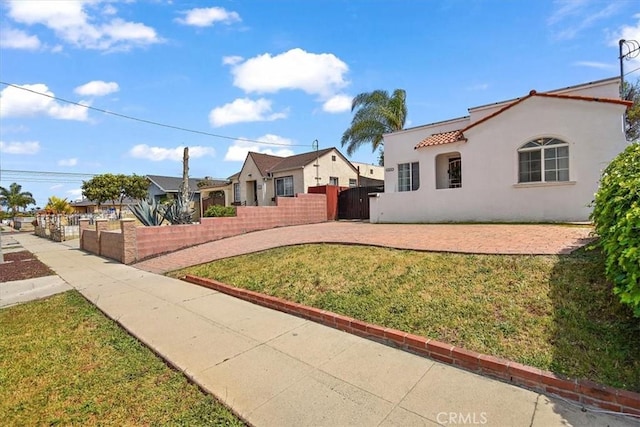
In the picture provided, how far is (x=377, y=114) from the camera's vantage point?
868 inches

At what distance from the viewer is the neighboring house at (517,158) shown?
988 centimetres

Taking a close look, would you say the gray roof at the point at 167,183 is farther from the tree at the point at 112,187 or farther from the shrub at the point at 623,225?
the shrub at the point at 623,225

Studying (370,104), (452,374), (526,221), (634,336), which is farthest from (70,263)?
(370,104)

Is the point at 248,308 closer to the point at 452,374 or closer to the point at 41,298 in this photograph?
the point at 452,374

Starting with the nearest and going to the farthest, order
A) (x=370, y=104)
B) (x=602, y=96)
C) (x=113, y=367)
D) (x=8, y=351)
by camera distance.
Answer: (x=113, y=367), (x=8, y=351), (x=602, y=96), (x=370, y=104)

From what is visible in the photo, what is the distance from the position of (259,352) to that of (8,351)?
348 cm

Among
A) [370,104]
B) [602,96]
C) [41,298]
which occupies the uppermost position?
[370,104]

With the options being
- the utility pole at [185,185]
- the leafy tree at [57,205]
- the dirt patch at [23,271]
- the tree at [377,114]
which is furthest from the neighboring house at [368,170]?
the leafy tree at [57,205]

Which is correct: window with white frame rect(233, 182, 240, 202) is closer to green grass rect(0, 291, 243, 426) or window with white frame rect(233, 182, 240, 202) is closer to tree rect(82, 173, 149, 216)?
tree rect(82, 173, 149, 216)

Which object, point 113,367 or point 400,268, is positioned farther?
point 400,268

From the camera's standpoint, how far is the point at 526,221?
1084 centimetres

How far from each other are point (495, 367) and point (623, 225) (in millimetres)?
1950

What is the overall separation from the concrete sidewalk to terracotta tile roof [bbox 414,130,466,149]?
10424 mm

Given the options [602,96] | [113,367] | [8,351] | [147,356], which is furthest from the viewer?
[602,96]
